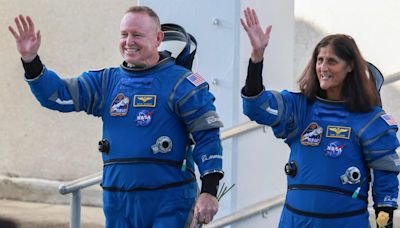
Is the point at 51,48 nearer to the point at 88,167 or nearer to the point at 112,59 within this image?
the point at 112,59

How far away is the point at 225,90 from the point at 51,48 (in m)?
3.59

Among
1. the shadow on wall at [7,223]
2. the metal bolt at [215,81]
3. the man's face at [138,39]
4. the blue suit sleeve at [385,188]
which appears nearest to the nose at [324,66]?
the blue suit sleeve at [385,188]

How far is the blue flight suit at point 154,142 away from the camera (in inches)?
155

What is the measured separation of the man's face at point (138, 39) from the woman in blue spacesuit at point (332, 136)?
46cm

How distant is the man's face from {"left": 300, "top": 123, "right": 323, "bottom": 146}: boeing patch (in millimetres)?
806

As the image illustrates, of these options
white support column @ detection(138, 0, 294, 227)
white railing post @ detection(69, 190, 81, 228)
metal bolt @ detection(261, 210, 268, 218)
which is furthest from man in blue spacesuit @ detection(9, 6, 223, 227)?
white railing post @ detection(69, 190, 81, 228)

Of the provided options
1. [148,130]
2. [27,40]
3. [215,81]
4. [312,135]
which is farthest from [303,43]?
[27,40]

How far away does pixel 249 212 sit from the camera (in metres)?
5.24

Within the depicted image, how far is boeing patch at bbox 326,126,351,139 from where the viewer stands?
3.98 m

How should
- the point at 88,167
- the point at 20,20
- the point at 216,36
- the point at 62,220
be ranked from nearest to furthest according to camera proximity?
the point at 20,20
the point at 216,36
the point at 62,220
the point at 88,167

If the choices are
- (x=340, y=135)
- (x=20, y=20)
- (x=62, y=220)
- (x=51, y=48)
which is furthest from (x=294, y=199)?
(x=51, y=48)

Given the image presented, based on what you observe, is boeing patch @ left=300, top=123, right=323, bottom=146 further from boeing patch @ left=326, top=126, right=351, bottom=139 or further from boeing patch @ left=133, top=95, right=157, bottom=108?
boeing patch @ left=133, top=95, right=157, bottom=108

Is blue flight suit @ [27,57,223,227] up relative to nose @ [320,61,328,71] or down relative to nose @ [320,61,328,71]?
down

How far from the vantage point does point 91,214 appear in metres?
7.99
